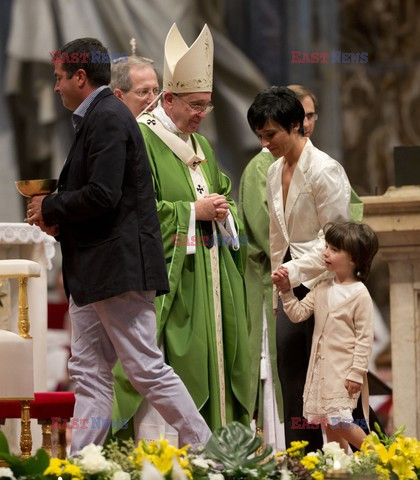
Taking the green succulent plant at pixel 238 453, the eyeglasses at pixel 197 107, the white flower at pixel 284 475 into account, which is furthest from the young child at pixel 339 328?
the white flower at pixel 284 475

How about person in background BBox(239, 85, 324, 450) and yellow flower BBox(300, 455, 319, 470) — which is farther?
person in background BBox(239, 85, 324, 450)

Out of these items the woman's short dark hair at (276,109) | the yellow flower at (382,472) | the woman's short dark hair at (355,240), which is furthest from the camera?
the woman's short dark hair at (276,109)

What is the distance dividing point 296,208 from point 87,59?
3.94 ft

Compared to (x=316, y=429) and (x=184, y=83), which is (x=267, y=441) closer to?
(x=316, y=429)

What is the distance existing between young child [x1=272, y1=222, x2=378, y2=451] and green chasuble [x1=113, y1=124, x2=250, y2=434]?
1.15 feet

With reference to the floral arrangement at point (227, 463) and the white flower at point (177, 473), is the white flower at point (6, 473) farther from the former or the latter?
the white flower at point (177, 473)

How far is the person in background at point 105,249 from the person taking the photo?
4625 millimetres

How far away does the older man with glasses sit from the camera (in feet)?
17.7

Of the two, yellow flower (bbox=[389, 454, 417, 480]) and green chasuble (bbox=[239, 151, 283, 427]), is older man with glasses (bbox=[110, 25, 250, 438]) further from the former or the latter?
yellow flower (bbox=[389, 454, 417, 480])

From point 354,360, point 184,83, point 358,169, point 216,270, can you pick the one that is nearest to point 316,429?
point 354,360

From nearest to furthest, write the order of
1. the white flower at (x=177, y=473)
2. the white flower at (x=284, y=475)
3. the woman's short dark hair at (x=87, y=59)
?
the white flower at (x=177, y=473) < the white flower at (x=284, y=475) < the woman's short dark hair at (x=87, y=59)

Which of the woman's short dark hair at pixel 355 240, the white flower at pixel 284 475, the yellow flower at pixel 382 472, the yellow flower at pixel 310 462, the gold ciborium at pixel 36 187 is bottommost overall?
the yellow flower at pixel 382 472

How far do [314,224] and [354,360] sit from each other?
0.67 m

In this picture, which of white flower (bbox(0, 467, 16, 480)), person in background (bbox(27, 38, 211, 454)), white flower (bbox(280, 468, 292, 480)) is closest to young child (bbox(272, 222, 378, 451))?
person in background (bbox(27, 38, 211, 454))
